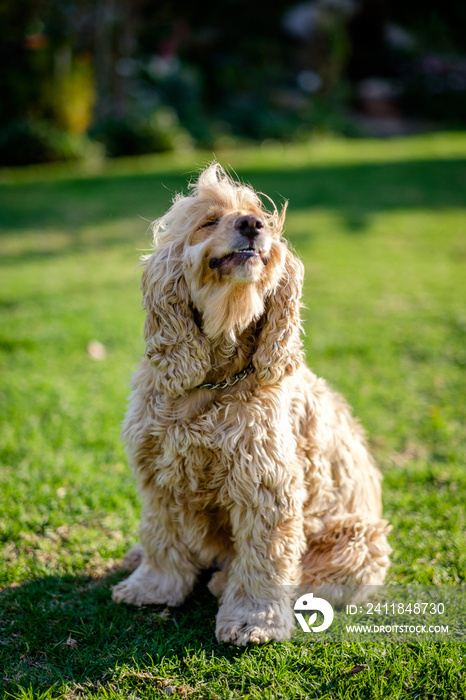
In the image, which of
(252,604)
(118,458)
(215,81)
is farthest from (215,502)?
(215,81)

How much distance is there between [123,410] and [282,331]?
2.65m

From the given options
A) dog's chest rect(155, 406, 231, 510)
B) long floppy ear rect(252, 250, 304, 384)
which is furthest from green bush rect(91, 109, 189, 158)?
dog's chest rect(155, 406, 231, 510)

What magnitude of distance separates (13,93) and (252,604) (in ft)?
49.0

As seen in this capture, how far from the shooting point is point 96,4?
16.7 meters

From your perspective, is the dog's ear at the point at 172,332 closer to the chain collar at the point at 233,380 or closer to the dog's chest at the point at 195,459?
the chain collar at the point at 233,380

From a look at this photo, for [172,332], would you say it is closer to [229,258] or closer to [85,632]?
[229,258]

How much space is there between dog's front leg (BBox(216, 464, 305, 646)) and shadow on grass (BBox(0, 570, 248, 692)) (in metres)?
0.13

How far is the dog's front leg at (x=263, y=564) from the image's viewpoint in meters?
3.02

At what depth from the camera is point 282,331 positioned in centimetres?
302

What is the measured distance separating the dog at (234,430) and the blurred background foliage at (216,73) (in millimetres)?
12715

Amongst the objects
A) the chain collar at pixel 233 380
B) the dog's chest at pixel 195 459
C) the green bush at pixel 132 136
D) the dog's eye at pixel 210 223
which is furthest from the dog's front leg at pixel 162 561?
the green bush at pixel 132 136

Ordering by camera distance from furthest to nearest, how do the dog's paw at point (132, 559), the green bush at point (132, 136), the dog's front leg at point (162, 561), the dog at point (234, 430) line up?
1. the green bush at point (132, 136)
2. the dog's paw at point (132, 559)
3. the dog's front leg at point (162, 561)
4. the dog at point (234, 430)

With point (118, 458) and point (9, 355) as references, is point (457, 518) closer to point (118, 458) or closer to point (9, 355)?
point (118, 458)

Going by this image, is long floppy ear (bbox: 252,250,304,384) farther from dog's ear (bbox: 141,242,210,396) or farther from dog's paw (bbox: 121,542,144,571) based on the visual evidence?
dog's paw (bbox: 121,542,144,571)
